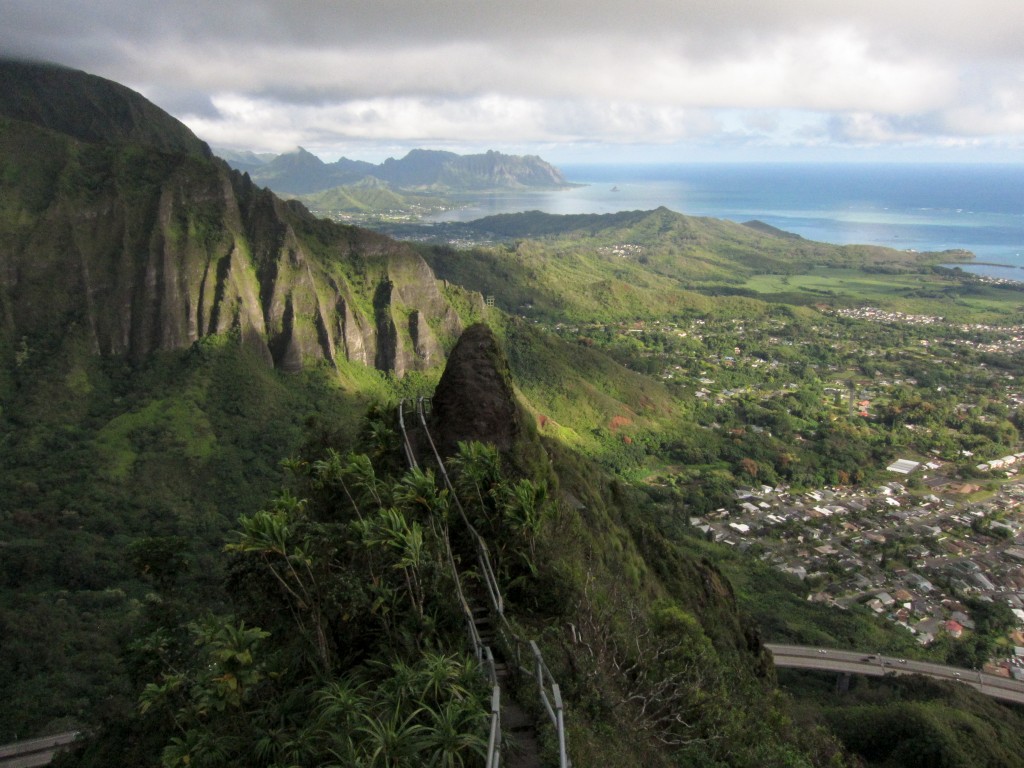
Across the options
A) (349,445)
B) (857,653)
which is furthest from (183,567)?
(857,653)

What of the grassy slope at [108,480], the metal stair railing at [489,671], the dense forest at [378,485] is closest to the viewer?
the metal stair railing at [489,671]

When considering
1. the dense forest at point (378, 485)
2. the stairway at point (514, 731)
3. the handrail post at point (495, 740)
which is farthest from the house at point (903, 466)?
the handrail post at point (495, 740)

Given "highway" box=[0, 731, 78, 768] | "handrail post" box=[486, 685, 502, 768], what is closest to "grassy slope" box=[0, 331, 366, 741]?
"highway" box=[0, 731, 78, 768]

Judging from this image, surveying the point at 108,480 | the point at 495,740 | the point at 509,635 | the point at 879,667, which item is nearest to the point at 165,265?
the point at 108,480

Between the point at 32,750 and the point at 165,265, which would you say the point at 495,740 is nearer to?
the point at 32,750

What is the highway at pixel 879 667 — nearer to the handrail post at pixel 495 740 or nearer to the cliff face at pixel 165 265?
the handrail post at pixel 495 740

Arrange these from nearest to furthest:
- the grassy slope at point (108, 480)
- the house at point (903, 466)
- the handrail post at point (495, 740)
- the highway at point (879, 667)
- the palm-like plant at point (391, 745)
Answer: the handrail post at point (495, 740) < the palm-like plant at point (391, 745) < the grassy slope at point (108, 480) < the highway at point (879, 667) < the house at point (903, 466)

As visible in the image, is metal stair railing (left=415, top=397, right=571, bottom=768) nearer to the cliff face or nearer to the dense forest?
the dense forest
